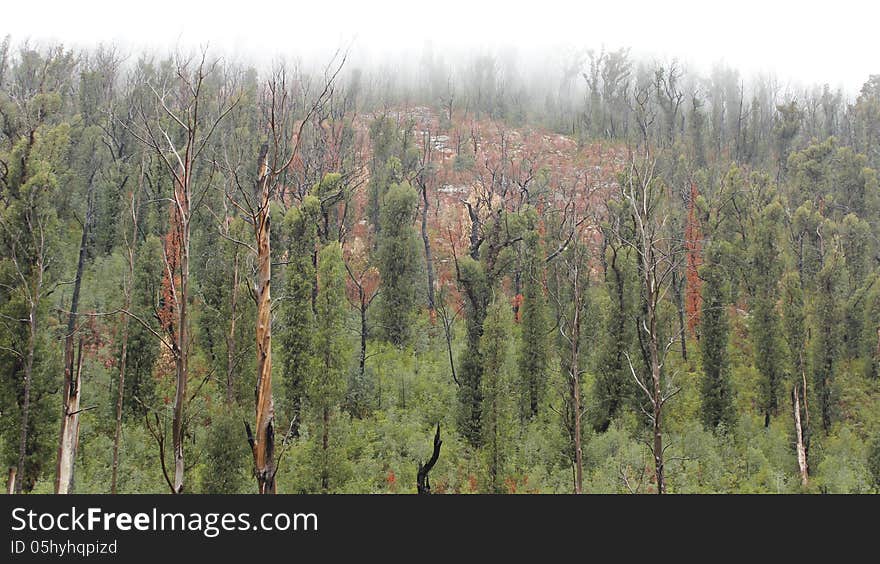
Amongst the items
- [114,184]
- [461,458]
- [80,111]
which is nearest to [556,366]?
[461,458]

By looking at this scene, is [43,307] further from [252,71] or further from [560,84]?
[560,84]

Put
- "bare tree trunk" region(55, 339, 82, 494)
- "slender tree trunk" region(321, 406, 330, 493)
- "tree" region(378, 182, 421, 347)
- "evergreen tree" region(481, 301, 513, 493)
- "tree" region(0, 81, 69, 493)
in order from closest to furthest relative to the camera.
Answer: "bare tree trunk" region(55, 339, 82, 494) → "slender tree trunk" region(321, 406, 330, 493) → "tree" region(0, 81, 69, 493) → "evergreen tree" region(481, 301, 513, 493) → "tree" region(378, 182, 421, 347)

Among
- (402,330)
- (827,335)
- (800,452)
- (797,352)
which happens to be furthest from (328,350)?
(827,335)

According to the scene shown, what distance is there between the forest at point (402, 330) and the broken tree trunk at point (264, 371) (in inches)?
1.1

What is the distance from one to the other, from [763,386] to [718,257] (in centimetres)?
590

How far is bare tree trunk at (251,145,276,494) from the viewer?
193 inches

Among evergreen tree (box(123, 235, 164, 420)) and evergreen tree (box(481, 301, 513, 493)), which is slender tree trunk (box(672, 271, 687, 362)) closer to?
evergreen tree (box(481, 301, 513, 493))

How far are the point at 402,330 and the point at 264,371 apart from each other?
21243 millimetres

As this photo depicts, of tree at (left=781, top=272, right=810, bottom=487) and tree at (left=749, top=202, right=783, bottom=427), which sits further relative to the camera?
tree at (left=749, top=202, right=783, bottom=427)

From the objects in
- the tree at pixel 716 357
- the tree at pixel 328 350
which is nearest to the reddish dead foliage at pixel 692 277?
the tree at pixel 716 357

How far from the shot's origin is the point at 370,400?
69.8 feet

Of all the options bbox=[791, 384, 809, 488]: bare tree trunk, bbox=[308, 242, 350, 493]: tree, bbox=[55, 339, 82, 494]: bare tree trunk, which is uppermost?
bbox=[308, 242, 350, 493]: tree

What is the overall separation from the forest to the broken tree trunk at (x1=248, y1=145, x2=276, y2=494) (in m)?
0.03

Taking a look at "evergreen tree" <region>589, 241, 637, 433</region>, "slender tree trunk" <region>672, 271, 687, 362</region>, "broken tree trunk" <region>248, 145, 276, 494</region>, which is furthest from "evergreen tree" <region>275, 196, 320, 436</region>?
"slender tree trunk" <region>672, 271, 687, 362</region>
